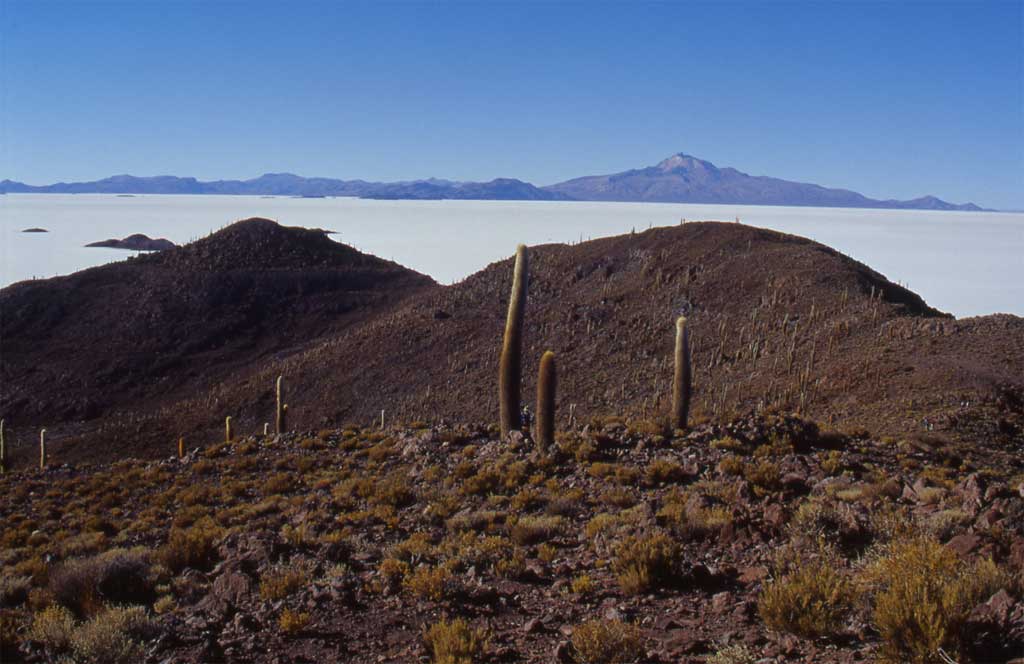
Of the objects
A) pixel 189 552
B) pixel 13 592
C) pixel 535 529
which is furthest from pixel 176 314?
pixel 535 529

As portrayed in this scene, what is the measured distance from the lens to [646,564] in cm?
676

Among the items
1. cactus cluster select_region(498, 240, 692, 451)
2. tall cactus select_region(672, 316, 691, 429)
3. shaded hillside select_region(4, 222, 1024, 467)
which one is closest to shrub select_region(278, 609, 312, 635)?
cactus cluster select_region(498, 240, 692, 451)

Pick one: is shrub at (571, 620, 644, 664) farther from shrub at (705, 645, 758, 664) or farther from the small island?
the small island

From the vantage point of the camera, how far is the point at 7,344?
41781 mm

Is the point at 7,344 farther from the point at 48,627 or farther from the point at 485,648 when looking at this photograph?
the point at 485,648

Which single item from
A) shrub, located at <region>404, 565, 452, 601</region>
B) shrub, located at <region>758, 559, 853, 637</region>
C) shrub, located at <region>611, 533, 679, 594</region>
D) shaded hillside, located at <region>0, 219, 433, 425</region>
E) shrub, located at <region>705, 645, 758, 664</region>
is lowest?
shaded hillside, located at <region>0, 219, 433, 425</region>

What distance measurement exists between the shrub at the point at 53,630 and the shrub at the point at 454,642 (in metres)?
2.91

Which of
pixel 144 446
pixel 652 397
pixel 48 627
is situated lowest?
pixel 144 446

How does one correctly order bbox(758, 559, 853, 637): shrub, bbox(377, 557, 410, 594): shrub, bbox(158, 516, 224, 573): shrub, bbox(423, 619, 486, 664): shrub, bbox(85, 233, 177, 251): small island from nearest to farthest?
bbox(758, 559, 853, 637): shrub, bbox(423, 619, 486, 664): shrub, bbox(377, 557, 410, 594): shrub, bbox(158, 516, 224, 573): shrub, bbox(85, 233, 177, 251): small island

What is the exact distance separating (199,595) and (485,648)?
11.3 feet

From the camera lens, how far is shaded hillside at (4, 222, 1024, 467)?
69.2ft

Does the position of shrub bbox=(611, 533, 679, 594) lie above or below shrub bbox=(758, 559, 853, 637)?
below

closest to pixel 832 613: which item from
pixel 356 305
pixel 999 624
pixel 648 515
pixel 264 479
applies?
pixel 999 624

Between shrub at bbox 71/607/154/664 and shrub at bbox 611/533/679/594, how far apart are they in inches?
153
